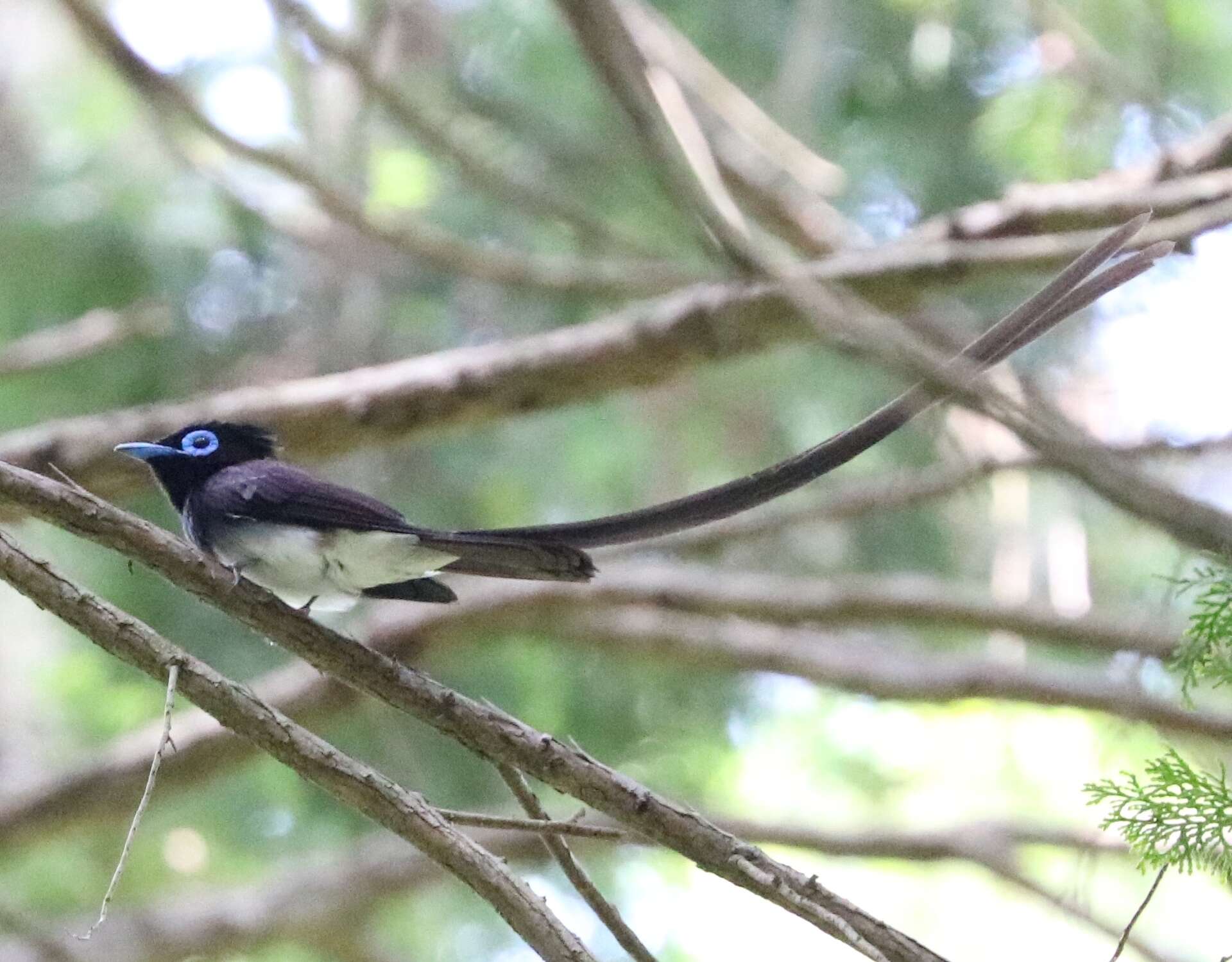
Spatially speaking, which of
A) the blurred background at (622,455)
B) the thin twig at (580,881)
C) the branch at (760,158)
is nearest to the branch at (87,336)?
the blurred background at (622,455)

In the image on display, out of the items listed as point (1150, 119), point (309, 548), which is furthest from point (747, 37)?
point (309, 548)

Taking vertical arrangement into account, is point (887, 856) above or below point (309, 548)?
Answer: above

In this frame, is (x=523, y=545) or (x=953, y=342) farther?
(x=953, y=342)

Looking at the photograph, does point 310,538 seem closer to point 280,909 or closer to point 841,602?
point 841,602

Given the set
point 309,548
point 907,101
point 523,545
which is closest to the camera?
point 523,545

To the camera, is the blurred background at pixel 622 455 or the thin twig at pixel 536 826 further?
the blurred background at pixel 622 455

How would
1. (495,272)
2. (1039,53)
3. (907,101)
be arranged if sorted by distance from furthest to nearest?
(907,101), (1039,53), (495,272)

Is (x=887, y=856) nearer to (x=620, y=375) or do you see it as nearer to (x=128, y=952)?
(x=620, y=375)

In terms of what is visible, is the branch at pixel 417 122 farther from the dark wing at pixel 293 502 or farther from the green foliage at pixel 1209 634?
the green foliage at pixel 1209 634
